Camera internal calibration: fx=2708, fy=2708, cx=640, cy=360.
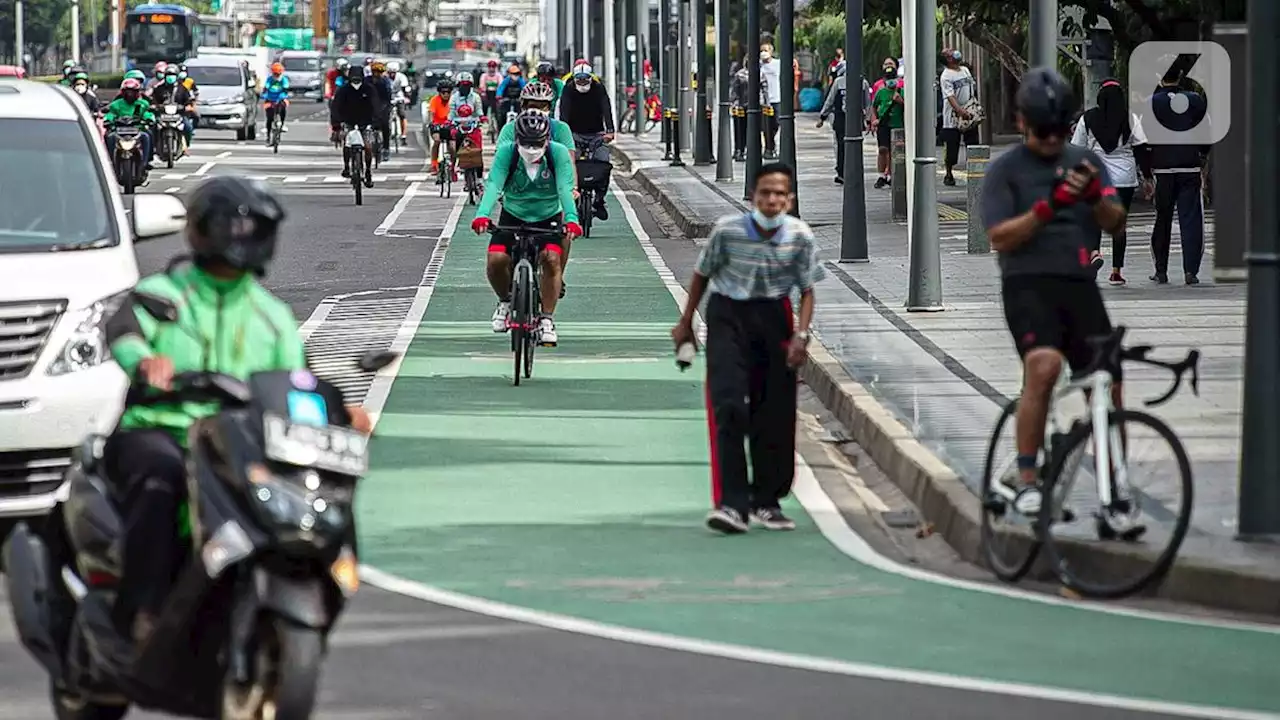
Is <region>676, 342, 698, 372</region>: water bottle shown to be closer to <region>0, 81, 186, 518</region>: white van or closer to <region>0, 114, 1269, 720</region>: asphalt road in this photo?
<region>0, 114, 1269, 720</region>: asphalt road

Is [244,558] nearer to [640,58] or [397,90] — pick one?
[397,90]

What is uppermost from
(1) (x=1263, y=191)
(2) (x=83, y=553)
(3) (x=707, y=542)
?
(1) (x=1263, y=191)

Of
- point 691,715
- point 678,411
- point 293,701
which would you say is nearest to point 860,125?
point 678,411

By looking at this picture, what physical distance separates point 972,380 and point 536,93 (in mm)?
3739

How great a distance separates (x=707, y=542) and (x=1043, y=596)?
5.66 feet

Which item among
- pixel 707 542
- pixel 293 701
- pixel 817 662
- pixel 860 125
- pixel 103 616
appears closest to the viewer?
pixel 293 701

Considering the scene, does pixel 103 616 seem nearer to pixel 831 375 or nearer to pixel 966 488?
pixel 966 488

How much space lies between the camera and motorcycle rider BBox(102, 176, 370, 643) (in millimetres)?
6305

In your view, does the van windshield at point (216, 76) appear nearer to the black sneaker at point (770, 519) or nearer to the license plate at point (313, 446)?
the black sneaker at point (770, 519)

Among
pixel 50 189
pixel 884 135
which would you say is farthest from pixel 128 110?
pixel 50 189

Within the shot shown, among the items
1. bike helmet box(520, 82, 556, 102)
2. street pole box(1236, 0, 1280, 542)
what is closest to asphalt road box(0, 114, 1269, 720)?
street pole box(1236, 0, 1280, 542)

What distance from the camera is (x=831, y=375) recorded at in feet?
50.8

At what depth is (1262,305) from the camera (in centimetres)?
970

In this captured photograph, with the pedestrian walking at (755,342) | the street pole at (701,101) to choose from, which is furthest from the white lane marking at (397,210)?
the pedestrian walking at (755,342)
